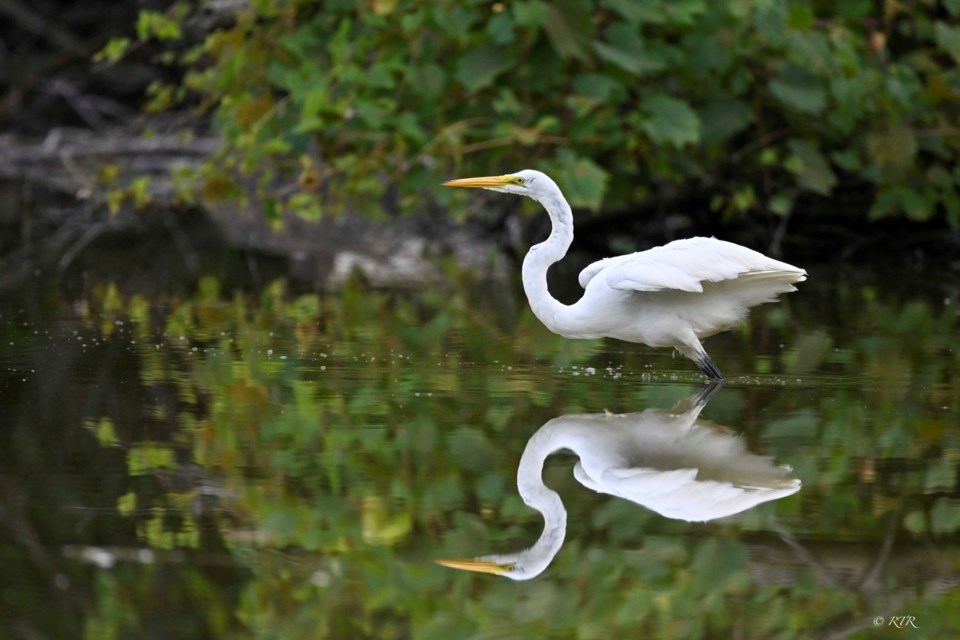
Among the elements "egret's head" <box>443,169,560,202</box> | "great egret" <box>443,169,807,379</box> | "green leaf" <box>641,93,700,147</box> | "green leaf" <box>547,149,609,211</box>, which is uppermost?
"green leaf" <box>641,93,700,147</box>

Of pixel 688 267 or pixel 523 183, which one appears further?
pixel 523 183

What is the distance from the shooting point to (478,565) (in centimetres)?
385

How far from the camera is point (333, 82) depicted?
34.9ft

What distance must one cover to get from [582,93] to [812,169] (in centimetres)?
207

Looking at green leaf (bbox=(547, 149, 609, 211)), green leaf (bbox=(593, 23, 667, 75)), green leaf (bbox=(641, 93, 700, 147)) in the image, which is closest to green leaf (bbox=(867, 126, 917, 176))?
green leaf (bbox=(641, 93, 700, 147))

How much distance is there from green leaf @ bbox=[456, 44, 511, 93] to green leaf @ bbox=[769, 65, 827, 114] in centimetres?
213

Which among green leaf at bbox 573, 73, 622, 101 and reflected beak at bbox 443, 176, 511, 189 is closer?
reflected beak at bbox 443, 176, 511, 189

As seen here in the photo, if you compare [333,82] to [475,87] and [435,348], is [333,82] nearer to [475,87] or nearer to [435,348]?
[475,87]

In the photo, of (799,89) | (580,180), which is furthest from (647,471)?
(799,89)

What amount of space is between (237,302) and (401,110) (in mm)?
2039

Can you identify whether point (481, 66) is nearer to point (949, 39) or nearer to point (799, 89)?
point (799, 89)

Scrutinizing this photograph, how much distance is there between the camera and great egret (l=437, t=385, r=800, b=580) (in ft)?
13.7

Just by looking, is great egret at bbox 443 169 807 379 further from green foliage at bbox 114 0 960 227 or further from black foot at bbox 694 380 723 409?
green foliage at bbox 114 0 960 227

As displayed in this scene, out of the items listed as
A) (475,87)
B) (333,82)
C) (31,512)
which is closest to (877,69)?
(475,87)
